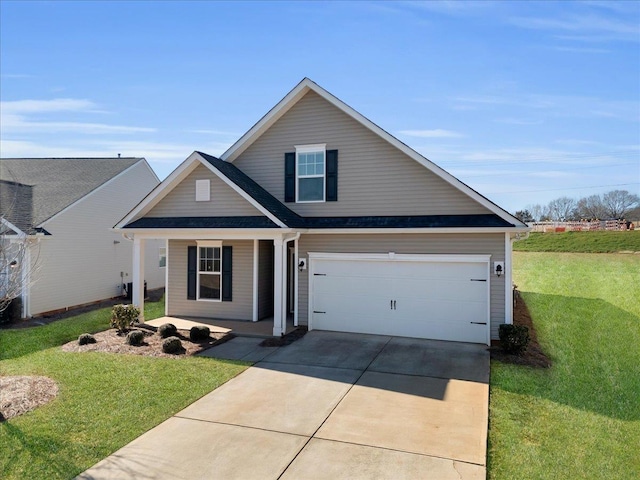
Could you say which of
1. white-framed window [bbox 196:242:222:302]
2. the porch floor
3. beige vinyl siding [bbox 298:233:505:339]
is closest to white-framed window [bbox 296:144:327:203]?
beige vinyl siding [bbox 298:233:505:339]

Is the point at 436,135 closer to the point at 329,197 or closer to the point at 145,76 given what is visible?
the point at 329,197

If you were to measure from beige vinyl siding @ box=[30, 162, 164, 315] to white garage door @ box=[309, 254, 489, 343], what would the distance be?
346 inches

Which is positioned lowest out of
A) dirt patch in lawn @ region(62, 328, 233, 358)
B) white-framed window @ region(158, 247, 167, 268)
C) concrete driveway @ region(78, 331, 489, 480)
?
concrete driveway @ region(78, 331, 489, 480)

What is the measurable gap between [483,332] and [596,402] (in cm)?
396

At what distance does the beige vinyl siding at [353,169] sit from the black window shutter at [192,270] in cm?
336

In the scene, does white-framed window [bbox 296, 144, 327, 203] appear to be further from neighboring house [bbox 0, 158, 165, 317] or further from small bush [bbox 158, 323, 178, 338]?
neighboring house [bbox 0, 158, 165, 317]

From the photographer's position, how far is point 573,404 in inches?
292

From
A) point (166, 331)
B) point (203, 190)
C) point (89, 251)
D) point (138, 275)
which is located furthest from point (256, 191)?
point (89, 251)

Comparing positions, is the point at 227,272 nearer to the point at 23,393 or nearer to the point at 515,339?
the point at 23,393

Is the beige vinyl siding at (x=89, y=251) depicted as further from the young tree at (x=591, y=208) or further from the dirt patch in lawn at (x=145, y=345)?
the young tree at (x=591, y=208)

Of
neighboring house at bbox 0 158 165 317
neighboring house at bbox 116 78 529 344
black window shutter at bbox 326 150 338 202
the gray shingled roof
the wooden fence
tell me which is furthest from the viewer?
the wooden fence

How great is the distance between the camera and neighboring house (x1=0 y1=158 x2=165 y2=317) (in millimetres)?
15523

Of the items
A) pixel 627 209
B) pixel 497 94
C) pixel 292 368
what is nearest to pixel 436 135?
pixel 497 94

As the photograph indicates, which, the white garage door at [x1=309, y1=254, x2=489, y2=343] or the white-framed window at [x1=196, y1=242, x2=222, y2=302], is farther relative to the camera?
the white-framed window at [x1=196, y1=242, x2=222, y2=302]
